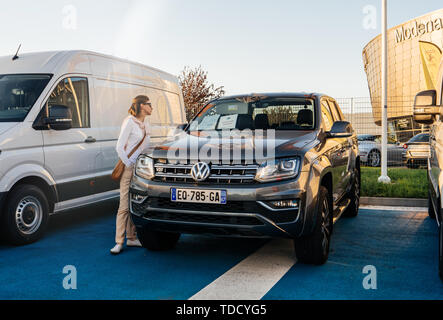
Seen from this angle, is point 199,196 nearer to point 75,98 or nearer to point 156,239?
point 156,239

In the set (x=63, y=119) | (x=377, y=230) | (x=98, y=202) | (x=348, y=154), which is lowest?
(x=377, y=230)

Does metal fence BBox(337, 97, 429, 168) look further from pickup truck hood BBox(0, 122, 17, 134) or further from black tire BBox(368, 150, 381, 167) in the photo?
pickup truck hood BBox(0, 122, 17, 134)

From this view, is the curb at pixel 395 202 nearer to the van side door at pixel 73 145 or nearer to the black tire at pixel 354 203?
the black tire at pixel 354 203

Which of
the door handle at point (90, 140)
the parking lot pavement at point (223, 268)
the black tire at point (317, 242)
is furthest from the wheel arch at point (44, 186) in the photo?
the black tire at point (317, 242)

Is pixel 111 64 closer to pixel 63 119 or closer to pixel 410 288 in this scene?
pixel 63 119

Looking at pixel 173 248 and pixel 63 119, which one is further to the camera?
pixel 63 119

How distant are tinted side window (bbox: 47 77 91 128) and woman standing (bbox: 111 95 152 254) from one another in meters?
1.32

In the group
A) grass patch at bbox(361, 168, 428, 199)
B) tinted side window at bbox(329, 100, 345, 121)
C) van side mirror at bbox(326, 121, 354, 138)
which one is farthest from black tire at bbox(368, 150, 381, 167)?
van side mirror at bbox(326, 121, 354, 138)

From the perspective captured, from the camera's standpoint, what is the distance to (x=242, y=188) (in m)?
4.07

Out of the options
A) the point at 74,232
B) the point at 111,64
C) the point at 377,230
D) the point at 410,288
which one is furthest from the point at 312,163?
the point at 111,64

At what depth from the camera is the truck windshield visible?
5293 mm

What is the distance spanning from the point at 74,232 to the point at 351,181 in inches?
154

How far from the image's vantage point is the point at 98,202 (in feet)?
21.7

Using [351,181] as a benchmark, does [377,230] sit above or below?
below
